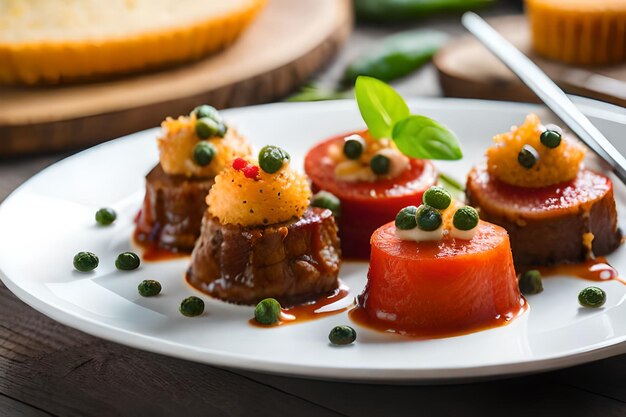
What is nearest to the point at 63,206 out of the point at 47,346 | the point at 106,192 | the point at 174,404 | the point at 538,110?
the point at 106,192

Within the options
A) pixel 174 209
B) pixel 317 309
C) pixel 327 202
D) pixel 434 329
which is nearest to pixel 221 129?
pixel 174 209

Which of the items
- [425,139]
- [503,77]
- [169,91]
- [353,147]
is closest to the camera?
[425,139]

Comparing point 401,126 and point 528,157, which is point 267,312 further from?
point 528,157

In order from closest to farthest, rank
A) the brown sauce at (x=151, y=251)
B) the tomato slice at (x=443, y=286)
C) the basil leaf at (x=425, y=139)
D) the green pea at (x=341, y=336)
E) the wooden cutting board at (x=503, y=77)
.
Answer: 1. the green pea at (x=341, y=336)
2. the tomato slice at (x=443, y=286)
3. the basil leaf at (x=425, y=139)
4. the brown sauce at (x=151, y=251)
5. the wooden cutting board at (x=503, y=77)

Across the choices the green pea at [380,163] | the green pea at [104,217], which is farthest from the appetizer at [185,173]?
the green pea at [380,163]

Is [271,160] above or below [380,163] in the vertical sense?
above

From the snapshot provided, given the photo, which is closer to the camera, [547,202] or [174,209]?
[547,202]

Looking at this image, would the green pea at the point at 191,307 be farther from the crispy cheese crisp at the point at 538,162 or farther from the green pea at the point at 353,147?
the crispy cheese crisp at the point at 538,162
